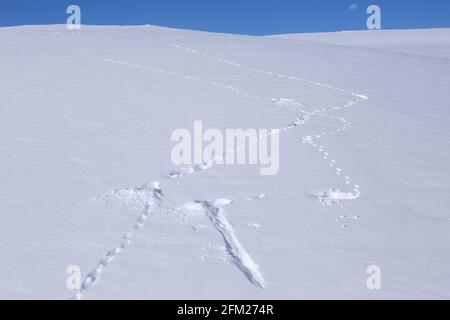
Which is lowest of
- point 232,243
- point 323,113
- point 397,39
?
point 232,243

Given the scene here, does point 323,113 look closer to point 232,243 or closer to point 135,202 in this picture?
point 135,202

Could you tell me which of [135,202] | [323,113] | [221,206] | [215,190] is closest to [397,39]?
[323,113]

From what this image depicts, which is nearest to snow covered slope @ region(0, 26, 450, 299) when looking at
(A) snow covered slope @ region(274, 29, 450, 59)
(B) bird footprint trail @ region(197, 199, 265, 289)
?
(B) bird footprint trail @ region(197, 199, 265, 289)

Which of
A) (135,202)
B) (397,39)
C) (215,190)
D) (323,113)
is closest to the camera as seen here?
(135,202)

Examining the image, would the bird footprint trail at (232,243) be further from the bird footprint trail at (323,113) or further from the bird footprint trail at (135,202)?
the bird footprint trail at (323,113)

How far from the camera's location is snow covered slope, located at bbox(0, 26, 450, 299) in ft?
7.88

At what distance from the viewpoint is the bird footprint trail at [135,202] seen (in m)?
2.49

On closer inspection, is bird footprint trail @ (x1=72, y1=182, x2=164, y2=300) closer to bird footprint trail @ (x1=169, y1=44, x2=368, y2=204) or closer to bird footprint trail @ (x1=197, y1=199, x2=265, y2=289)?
bird footprint trail @ (x1=197, y1=199, x2=265, y2=289)

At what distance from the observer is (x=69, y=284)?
2281 mm

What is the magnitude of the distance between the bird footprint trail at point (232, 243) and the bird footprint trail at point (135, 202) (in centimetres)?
32

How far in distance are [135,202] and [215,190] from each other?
1.91ft

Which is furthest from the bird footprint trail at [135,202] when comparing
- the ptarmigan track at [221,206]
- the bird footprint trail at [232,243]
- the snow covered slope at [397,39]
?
the snow covered slope at [397,39]

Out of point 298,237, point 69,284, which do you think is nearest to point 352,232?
point 298,237

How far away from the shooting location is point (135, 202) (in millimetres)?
3109
